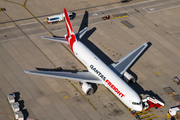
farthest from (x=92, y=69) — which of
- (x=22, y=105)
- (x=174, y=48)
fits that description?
(x=174, y=48)

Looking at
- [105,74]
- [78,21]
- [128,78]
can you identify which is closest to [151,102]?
[128,78]

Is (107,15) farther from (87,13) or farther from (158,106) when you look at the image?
(158,106)

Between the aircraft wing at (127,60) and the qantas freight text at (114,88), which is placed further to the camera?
the aircraft wing at (127,60)

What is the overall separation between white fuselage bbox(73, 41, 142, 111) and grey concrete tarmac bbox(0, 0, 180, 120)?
10.6 feet

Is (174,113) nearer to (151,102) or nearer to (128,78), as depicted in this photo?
(151,102)

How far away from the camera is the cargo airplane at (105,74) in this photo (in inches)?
2379

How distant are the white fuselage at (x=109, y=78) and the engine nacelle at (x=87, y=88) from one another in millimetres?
3454

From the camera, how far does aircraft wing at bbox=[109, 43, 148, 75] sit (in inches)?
2756

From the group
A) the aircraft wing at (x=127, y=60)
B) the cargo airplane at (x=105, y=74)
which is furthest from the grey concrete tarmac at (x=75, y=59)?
the aircraft wing at (x=127, y=60)

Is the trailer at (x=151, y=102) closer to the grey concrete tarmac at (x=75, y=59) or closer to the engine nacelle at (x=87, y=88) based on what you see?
the grey concrete tarmac at (x=75, y=59)

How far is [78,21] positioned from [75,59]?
2081 cm

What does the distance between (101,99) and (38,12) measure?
150 feet

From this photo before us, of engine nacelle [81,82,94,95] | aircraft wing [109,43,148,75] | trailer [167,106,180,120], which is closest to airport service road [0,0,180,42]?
aircraft wing [109,43,148,75]

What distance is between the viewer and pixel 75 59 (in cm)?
7644
